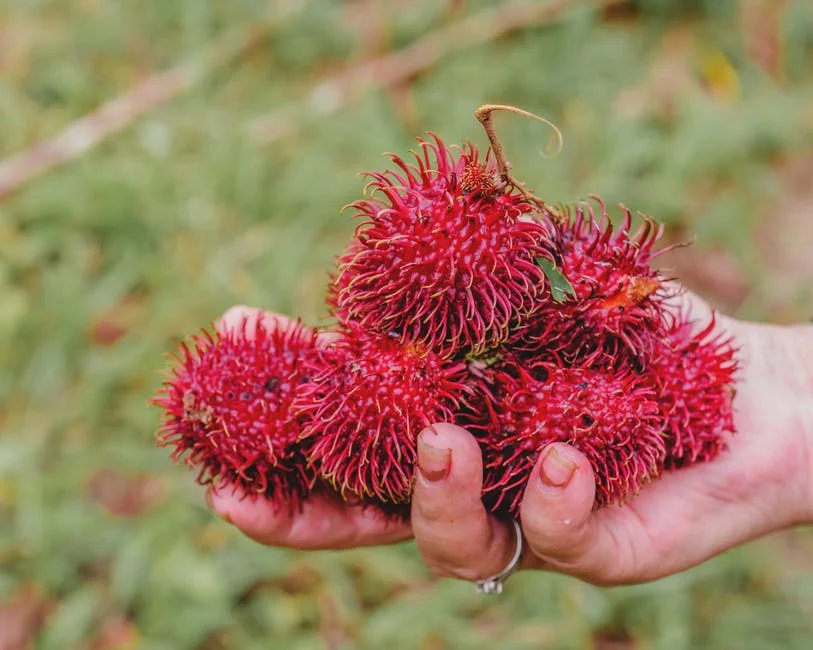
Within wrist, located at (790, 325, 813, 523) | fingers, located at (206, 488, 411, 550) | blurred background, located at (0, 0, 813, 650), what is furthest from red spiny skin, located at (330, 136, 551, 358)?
blurred background, located at (0, 0, 813, 650)

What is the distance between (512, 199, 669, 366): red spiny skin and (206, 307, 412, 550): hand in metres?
0.46

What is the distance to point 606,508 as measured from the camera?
1.54 metres

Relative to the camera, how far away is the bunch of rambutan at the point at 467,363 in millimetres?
1313

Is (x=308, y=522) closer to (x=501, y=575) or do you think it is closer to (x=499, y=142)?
(x=501, y=575)

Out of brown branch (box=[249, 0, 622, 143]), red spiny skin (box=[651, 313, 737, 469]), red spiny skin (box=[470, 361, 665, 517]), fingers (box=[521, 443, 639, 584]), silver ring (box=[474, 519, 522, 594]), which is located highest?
brown branch (box=[249, 0, 622, 143])

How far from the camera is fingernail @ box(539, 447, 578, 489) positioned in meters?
1.26

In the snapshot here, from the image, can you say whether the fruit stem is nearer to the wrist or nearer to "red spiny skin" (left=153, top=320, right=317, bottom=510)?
"red spiny skin" (left=153, top=320, right=317, bottom=510)

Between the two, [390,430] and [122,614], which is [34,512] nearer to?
[122,614]

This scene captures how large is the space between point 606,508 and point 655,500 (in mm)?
121

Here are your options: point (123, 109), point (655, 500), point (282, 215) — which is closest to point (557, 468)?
point (655, 500)

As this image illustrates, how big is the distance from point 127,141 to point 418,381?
2.37 meters

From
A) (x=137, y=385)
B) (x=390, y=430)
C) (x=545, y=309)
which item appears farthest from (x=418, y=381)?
(x=137, y=385)

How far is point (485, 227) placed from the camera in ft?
4.28

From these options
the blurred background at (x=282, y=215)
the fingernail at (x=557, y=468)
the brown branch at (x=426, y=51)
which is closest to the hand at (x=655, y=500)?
the fingernail at (x=557, y=468)
